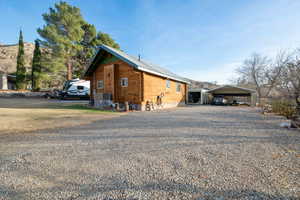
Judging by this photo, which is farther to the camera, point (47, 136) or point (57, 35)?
point (57, 35)

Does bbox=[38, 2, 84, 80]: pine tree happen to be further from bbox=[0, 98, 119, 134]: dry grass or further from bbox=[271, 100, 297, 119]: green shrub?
bbox=[271, 100, 297, 119]: green shrub

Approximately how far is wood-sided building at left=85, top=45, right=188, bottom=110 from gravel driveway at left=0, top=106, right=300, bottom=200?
6.83 metres

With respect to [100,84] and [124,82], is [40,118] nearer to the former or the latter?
[124,82]

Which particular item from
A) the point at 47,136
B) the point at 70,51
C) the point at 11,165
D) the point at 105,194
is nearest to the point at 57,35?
the point at 70,51

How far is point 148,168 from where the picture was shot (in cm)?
208

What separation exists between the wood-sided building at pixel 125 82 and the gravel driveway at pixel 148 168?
269 inches

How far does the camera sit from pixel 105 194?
4.94ft

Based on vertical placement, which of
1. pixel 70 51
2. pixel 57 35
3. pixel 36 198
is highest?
pixel 57 35

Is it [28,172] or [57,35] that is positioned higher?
[57,35]

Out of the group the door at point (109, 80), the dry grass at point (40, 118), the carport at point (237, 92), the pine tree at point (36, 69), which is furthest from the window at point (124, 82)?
the pine tree at point (36, 69)

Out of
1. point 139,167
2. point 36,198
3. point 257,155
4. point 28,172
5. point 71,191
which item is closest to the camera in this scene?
point 36,198

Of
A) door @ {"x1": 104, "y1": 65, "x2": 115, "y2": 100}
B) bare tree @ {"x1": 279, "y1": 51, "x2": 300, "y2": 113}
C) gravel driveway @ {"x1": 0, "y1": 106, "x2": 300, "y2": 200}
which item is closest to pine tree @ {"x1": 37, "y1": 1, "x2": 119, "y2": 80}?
door @ {"x1": 104, "y1": 65, "x2": 115, "y2": 100}

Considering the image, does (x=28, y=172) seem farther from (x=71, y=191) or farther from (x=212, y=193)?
(x=212, y=193)

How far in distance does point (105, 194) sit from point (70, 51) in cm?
2631
